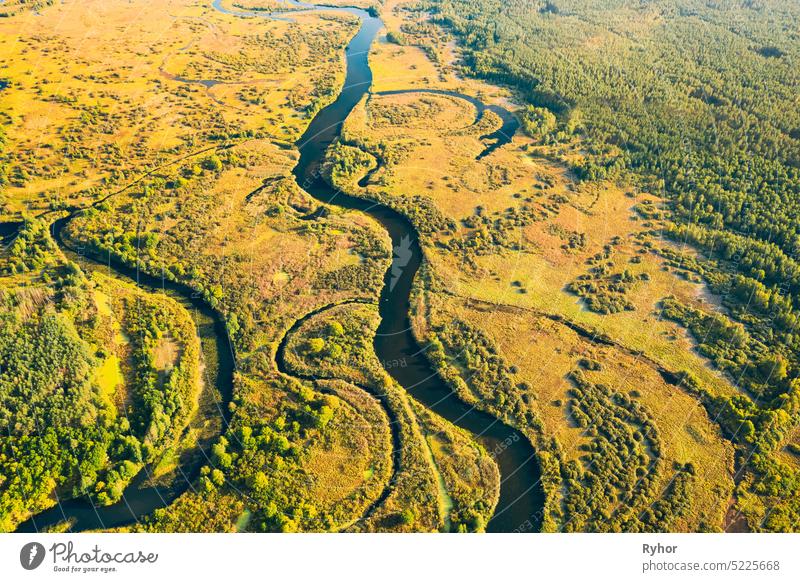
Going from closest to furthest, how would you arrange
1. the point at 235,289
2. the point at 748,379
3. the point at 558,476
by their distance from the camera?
the point at 558,476 → the point at 748,379 → the point at 235,289

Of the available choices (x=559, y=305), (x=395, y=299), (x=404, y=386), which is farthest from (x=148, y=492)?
(x=559, y=305)

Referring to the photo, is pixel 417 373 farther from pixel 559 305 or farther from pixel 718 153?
pixel 718 153

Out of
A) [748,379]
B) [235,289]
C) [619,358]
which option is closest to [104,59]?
[235,289]

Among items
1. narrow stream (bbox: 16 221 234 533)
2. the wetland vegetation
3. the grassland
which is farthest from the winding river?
the grassland

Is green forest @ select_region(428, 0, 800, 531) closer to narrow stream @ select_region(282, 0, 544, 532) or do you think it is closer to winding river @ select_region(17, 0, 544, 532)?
narrow stream @ select_region(282, 0, 544, 532)

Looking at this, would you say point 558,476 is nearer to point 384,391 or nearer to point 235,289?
point 384,391

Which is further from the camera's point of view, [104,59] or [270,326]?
[104,59]

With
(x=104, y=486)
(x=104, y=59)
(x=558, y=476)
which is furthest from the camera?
(x=104, y=59)
